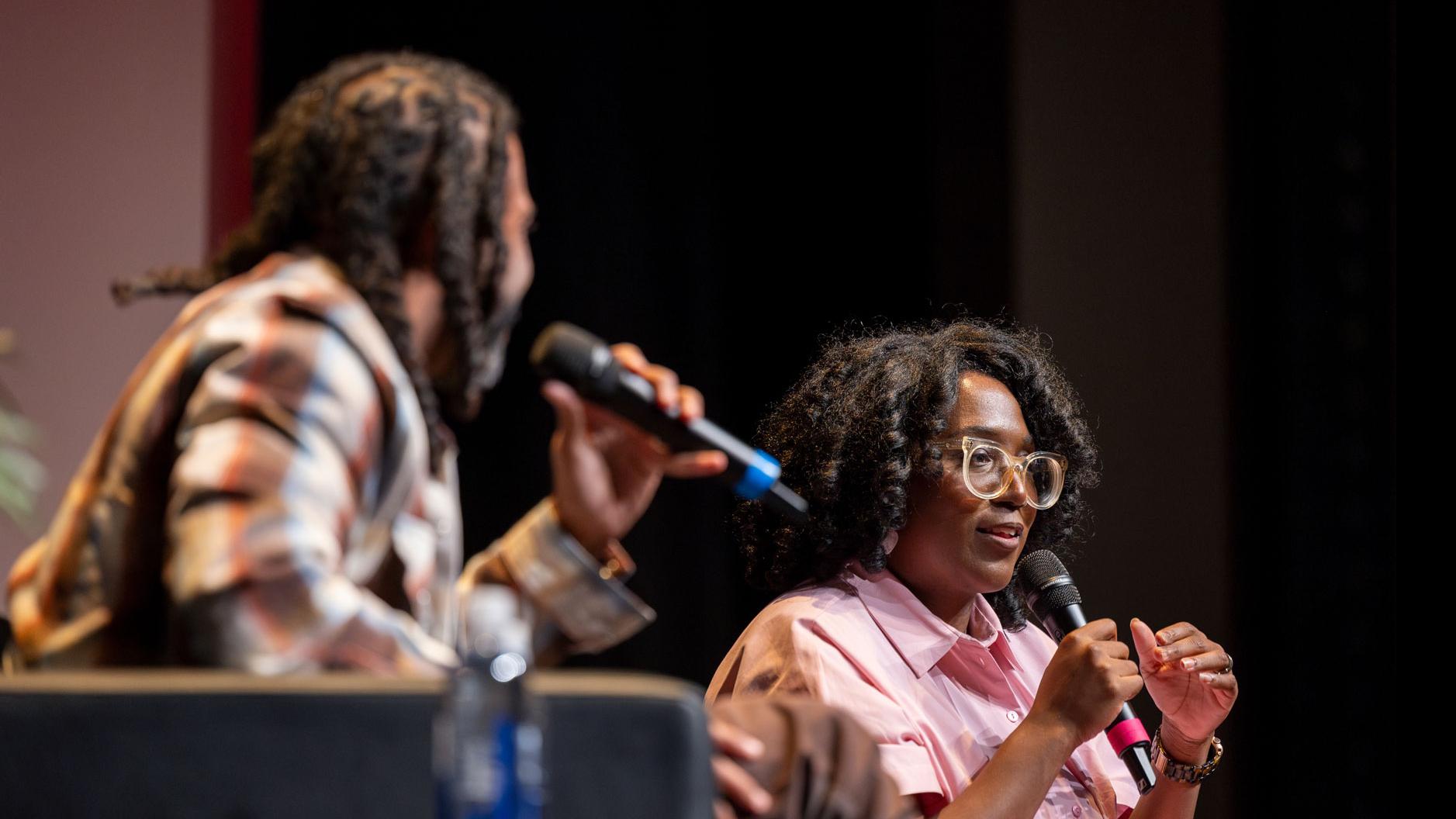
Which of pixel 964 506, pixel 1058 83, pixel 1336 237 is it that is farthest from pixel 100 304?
pixel 1336 237

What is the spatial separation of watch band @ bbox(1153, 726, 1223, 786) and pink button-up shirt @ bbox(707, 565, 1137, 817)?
6 cm

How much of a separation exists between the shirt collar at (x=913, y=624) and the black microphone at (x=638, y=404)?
2.47 ft

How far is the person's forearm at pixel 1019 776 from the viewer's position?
177 centimetres

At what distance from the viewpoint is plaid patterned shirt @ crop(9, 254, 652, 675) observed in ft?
3.38

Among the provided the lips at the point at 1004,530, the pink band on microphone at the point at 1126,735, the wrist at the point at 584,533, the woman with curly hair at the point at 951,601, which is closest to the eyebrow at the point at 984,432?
the woman with curly hair at the point at 951,601

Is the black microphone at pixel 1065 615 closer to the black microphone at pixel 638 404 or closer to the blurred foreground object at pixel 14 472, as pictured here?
the black microphone at pixel 638 404

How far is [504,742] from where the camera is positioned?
941 mm

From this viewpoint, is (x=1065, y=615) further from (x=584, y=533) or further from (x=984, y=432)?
(x=584, y=533)

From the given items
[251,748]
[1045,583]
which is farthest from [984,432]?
[251,748]

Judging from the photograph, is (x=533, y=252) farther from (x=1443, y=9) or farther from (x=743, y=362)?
(x=1443, y=9)

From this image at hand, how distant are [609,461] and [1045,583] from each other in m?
1.01

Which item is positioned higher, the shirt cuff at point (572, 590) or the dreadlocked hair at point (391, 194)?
the dreadlocked hair at point (391, 194)

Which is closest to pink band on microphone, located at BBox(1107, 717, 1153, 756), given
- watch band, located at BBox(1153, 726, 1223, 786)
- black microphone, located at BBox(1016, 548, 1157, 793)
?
black microphone, located at BBox(1016, 548, 1157, 793)

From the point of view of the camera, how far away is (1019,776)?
5.88 ft
